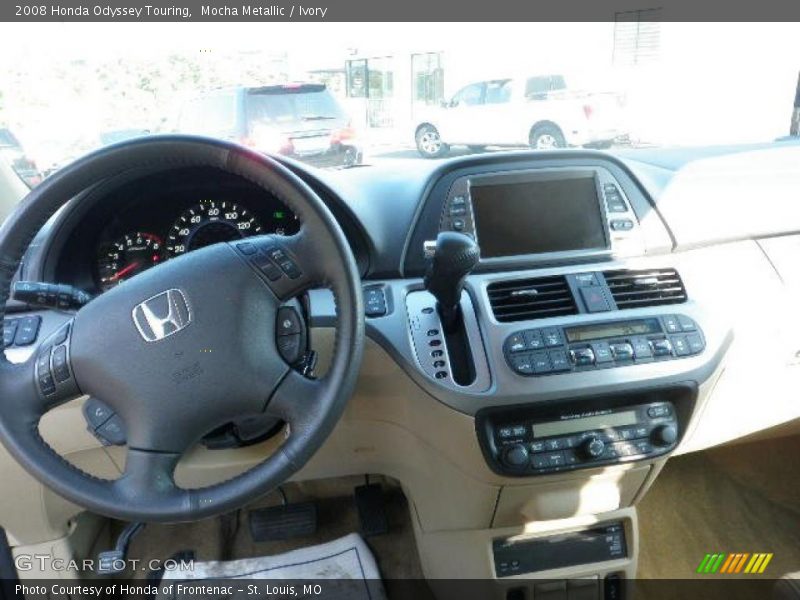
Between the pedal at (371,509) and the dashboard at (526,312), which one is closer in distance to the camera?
the dashboard at (526,312)

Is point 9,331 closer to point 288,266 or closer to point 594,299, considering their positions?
point 288,266

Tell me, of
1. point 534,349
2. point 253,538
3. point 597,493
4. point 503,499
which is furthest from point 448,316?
point 253,538

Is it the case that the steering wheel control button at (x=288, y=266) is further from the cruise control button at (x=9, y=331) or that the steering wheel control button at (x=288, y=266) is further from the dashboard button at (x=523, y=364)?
the cruise control button at (x=9, y=331)

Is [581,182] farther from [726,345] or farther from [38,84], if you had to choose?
[38,84]

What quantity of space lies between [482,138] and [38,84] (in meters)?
1.38

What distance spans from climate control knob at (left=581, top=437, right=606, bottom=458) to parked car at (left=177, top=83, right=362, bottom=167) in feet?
3.40

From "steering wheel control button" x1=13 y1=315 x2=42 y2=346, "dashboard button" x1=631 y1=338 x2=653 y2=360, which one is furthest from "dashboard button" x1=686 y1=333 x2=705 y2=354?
"steering wheel control button" x1=13 y1=315 x2=42 y2=346

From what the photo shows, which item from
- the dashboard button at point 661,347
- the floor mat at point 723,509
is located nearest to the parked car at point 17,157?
the dashboard button at point 661,347

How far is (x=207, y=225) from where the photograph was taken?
5.42 feet

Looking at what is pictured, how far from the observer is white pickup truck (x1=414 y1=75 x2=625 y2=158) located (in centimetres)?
224

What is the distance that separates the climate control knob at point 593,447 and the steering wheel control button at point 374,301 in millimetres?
563

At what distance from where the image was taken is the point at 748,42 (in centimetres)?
237

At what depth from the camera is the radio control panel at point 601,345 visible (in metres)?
1.51

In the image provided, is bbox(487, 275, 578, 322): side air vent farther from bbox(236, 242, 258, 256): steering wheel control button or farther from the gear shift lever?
bbox(236, 242, 258, 256): steering wheel control button
